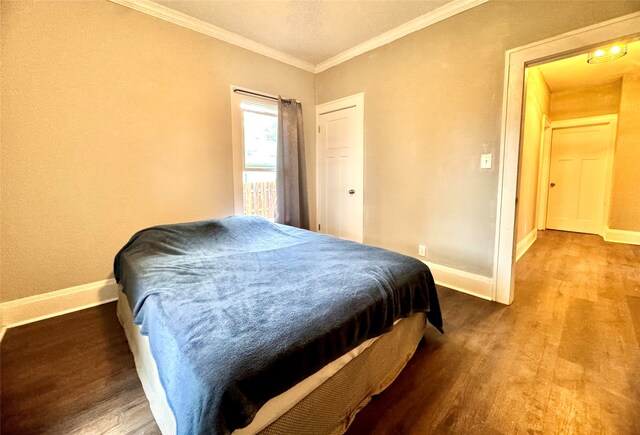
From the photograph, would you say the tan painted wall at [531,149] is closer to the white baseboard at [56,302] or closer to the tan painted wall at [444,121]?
the tan painted wall at [444,121]

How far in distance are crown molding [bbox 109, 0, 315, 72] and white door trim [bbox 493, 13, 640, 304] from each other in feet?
7.97

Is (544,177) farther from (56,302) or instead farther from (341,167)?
(56,302)

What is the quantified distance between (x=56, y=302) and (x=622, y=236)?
7.29 metres

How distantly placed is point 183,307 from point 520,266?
376cm

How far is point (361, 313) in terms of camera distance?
1.21 metres

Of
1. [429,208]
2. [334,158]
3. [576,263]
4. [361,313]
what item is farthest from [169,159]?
[576,263]

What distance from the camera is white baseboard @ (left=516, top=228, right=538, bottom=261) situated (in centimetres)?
374

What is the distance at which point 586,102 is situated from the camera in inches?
185

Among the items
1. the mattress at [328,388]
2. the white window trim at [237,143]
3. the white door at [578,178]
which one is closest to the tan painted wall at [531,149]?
the white door at [578,178]

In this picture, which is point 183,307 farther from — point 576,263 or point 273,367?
point 576,263

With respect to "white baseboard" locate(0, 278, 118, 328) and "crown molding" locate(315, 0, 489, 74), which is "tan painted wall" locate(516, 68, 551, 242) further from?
"white baseboard" locate(0, 278, 118, 328)

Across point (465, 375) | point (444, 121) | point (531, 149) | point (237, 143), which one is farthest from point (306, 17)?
point (531, 149)

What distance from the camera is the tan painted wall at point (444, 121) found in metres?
2.21

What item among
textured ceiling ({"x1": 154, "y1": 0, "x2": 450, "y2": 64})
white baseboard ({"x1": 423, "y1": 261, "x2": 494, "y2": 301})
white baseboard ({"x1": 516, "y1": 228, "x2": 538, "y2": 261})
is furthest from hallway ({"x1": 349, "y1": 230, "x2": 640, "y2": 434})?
textured ceiling ({"x1": 154, "y1": 0, "x2": 450, "y2": 64})
